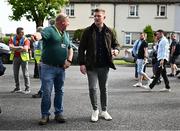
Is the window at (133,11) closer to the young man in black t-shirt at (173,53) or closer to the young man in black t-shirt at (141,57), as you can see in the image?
the young man in black t-shirt at (173,53)

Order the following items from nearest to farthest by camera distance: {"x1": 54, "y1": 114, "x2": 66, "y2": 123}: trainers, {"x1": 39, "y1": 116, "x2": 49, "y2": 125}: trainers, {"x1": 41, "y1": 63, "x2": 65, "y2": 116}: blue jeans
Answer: {"x1": 39, "y1": 116, "x2": 49, "y2": 125}: trainers < {"x1": 41, "y1": 63, "x2": 65, "y2": 116}: blue jeans < {"x1": 54, "y1": 114, "x2": 66, "y2": 123}: trainers

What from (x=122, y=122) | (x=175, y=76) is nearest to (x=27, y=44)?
(x=122, y=122)

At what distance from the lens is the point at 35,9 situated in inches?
1364

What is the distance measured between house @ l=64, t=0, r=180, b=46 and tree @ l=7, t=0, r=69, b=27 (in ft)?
47.0

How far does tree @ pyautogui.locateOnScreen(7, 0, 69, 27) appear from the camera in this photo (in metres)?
34.3

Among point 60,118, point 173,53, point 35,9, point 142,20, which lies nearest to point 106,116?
point 60,118

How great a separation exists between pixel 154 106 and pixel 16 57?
4.27m

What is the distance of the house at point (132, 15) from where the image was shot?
161 ft

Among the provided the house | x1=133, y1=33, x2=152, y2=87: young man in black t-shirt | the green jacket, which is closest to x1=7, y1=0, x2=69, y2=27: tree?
the house

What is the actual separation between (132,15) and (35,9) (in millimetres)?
17313

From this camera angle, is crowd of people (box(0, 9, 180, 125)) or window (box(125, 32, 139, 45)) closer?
crowd of people (box(0, 9, 180, 125))

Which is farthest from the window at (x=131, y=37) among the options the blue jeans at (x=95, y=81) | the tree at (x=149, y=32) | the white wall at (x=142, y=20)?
the blue jeans at (x=95, y=81)

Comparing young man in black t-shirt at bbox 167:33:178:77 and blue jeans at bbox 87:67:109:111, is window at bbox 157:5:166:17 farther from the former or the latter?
blue jeans at bbox 87:67:109:111

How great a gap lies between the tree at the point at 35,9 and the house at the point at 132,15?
1433cm
